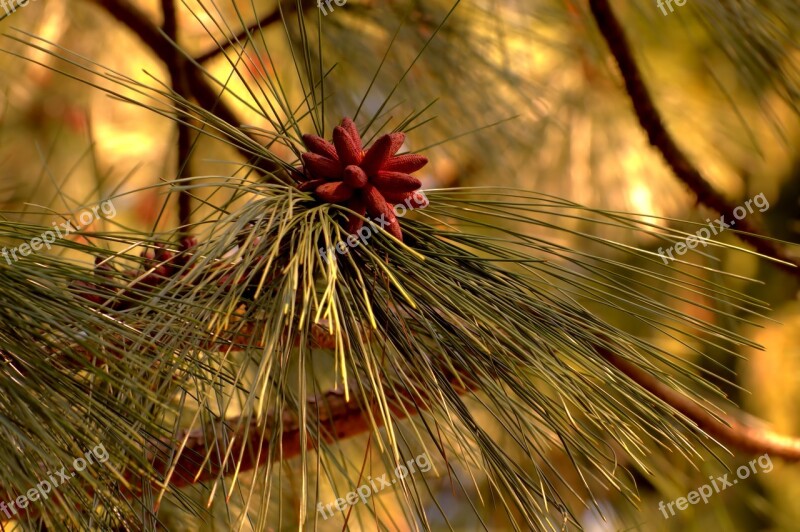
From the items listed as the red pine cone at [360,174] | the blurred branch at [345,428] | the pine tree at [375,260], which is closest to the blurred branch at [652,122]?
the pine tree at [375,260]

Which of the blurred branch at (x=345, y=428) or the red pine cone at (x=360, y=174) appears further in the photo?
the blurred branch at (x=345, y=428)

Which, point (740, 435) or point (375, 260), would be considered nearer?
point (375, 260)

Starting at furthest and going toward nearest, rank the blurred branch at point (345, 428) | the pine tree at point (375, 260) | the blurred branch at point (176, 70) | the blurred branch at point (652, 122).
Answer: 1. the blurred branch at point (176, 70)
2. the blurred branch at point (652, 122)
3. the blurred branch at point (345, 428)
4. the pine tree at point (375, 260)

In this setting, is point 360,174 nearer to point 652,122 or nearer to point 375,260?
point 375,260

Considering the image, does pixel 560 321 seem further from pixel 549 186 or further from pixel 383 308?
pixel 549 186

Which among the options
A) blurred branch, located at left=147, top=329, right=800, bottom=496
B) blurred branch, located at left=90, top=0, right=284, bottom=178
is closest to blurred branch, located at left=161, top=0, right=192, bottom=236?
blurred branch, located at left=90, top=0, right=284, bottom=178

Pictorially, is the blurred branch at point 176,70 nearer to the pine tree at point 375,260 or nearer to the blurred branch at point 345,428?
the pine tree at point 375,260

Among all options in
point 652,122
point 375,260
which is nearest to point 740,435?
point 652,122

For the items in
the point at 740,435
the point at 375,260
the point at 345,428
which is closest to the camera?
the point at 375,260

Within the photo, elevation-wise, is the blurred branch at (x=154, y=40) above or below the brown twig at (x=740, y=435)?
above
